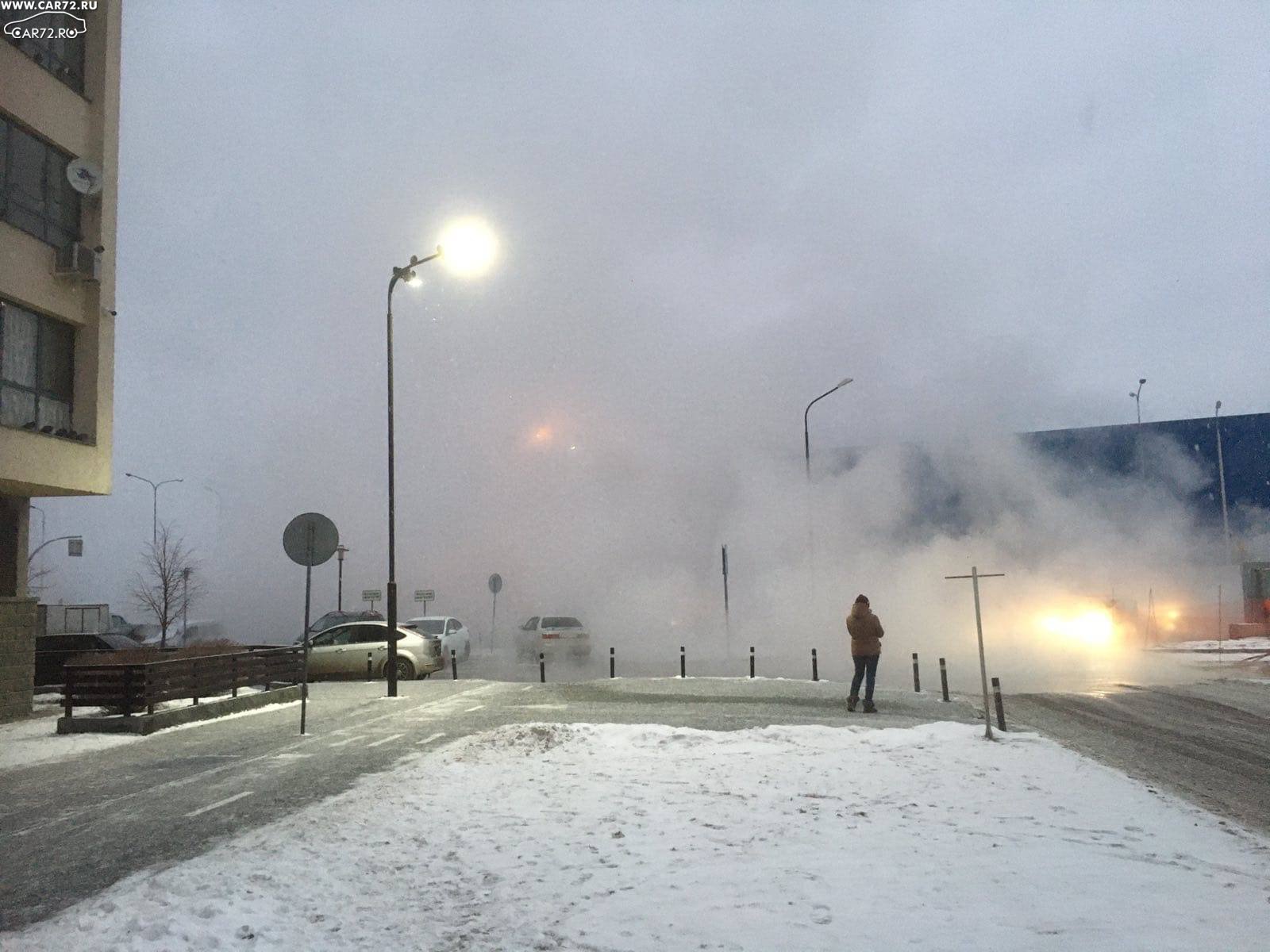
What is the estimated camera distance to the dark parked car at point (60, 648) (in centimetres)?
1972

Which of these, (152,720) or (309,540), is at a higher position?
(309,540)

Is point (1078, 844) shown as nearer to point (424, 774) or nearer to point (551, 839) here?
point (551, 839)

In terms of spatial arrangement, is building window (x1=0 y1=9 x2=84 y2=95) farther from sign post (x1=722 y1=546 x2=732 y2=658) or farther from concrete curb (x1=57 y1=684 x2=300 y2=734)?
sign post (x1=722 y1=546 x2=732 y2=658)

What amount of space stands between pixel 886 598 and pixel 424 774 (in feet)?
95.6

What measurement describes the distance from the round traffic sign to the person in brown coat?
285 inches

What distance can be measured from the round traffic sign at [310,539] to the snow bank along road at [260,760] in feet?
7.32

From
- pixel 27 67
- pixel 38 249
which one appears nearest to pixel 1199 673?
pixel 38 249

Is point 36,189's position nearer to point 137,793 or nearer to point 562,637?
point 137,793

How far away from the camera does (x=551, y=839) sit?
619 centimetres

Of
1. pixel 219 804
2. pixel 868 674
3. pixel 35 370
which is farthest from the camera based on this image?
pixel 35 370

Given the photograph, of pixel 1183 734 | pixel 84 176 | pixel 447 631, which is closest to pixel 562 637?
pixel 447 631

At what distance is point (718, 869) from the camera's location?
5406mm

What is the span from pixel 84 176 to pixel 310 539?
30.6 ft

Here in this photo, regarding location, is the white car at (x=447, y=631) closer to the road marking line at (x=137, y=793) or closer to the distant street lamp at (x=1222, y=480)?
the road marking line at (x=137, y=793)
